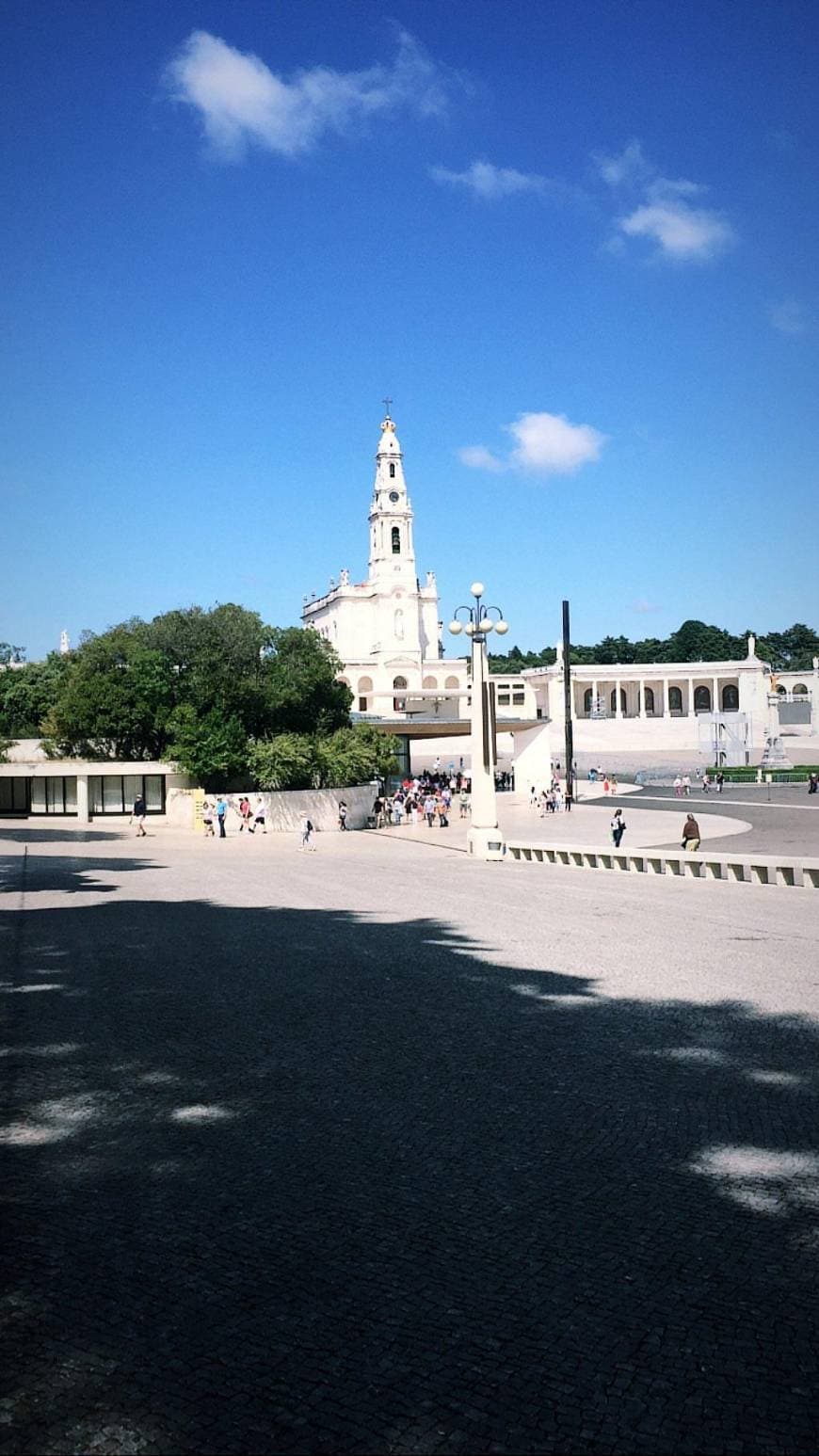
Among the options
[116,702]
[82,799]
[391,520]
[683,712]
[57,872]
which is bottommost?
[57,872]

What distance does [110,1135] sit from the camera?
266 inches

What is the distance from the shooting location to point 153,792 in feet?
145

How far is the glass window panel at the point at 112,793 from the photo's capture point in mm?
44125

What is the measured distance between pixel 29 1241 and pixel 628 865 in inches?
812

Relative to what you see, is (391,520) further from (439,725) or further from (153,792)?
(153,792)

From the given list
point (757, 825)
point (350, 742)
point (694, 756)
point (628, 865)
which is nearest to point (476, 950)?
point (628, 865)

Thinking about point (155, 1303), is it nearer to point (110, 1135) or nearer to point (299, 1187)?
point (299, 1187)

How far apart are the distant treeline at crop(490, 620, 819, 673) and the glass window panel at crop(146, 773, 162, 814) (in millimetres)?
113025

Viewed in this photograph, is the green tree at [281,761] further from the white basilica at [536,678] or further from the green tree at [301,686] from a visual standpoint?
the white basilica at [536,678]

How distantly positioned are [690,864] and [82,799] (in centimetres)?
2777

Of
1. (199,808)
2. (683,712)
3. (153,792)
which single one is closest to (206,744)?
(199,808)

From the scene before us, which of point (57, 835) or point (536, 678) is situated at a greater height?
point (536, 678)

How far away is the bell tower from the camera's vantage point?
11819 centimetres

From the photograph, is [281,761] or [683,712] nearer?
[281,761]
